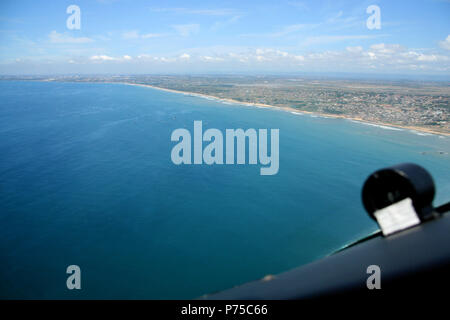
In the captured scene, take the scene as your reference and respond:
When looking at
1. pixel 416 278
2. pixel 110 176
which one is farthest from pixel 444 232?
pixel 110 176

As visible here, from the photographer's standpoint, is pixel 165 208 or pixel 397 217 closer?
pixel 397 217

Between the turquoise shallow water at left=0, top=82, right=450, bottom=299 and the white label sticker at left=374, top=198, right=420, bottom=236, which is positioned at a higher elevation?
→ the white label sticker at left=374, top=198, right=420, bottom=236

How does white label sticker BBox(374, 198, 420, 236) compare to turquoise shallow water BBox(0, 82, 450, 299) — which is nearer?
white label sticker BBox(374, 198, 420, 236)

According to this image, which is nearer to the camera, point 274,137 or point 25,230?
point 25,230

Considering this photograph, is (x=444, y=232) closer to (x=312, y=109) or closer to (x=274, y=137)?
(x=274, y=137)

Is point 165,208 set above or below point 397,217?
Answer: below
